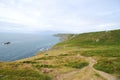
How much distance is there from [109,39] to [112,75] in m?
103

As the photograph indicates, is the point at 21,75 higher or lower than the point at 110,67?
higher

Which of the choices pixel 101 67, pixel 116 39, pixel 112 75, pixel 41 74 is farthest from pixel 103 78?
pixel 116 39

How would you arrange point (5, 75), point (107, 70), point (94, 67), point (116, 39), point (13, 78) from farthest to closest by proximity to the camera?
point (116, 39)
point (94, 67)
point (107, 70)
point (5, 75)
point (13, 78)

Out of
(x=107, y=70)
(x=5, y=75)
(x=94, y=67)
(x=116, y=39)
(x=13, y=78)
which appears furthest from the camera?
(x=116, y=39)

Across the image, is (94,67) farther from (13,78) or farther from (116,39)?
(116,39)

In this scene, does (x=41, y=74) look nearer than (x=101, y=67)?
Yes

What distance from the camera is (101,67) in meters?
63.1

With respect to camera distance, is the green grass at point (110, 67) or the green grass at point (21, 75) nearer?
the green grass at point (21, 75)

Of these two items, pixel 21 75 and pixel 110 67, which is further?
pixel 110 67

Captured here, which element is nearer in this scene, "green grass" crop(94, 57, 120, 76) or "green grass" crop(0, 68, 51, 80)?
"green grass" crop(0, 68, 51, 80)

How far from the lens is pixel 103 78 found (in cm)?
5134

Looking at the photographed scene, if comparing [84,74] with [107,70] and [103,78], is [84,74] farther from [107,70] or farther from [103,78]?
[107,70]

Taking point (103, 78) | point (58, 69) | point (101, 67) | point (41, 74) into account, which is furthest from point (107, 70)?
point (41, 74)

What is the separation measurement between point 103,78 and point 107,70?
8990 millimetres
